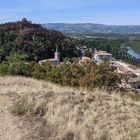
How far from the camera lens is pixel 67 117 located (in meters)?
7.05

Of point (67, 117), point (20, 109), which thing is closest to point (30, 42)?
point (20, 109)

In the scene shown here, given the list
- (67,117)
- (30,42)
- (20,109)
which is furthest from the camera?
(30,42)

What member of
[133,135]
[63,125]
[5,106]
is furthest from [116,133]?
[5,106]

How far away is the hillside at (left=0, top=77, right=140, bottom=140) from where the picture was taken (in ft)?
20.7

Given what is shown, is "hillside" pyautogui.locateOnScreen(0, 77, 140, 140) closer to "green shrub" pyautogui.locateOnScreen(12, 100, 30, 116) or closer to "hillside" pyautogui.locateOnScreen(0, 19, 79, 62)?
"green shrub" pyautogui.locateOnScreen(12, 100, 30, 116)

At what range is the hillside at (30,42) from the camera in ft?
148

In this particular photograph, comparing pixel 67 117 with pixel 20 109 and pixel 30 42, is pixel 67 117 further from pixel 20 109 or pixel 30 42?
pixel 30 42

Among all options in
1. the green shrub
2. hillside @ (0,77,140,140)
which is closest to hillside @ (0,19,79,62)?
hillside @ (0,77,140,140)

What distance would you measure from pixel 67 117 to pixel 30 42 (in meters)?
39.9

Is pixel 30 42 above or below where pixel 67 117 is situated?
below

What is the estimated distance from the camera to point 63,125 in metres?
6.71

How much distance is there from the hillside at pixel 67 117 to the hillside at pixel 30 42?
34.3 meters

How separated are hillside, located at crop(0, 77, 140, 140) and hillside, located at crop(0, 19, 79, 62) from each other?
113ft

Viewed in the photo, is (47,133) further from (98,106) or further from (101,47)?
(101,47)
